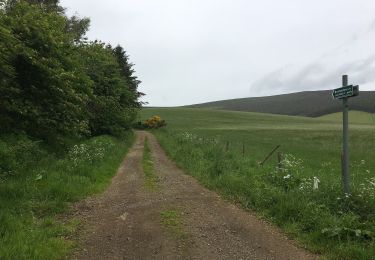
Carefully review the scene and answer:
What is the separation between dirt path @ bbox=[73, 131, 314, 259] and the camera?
730cm

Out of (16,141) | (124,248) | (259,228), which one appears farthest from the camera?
(16,141)

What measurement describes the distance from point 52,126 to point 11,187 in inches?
134

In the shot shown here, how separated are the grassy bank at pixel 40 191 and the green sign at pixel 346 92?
5625mm

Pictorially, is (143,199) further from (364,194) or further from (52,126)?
(364,194)

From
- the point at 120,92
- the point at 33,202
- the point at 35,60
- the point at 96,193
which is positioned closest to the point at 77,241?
the point at 33,202

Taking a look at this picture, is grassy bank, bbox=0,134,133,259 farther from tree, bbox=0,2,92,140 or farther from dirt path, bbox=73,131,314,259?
tree, bbox=0,2,92,140

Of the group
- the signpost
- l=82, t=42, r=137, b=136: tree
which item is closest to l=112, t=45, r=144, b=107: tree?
l=82, t=42, r=137, b=136: tree

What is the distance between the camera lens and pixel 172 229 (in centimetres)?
864

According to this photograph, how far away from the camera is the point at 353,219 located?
8.19 meters

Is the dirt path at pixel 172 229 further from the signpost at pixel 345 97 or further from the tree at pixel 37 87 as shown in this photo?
the tree at pixel 37 87

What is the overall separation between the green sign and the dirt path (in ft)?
9.52

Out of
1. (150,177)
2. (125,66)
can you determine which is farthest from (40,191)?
(125,66)

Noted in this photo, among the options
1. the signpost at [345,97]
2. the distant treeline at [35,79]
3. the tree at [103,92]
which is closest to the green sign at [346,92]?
the signpost at [345,97]

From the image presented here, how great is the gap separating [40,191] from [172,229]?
405 cm
